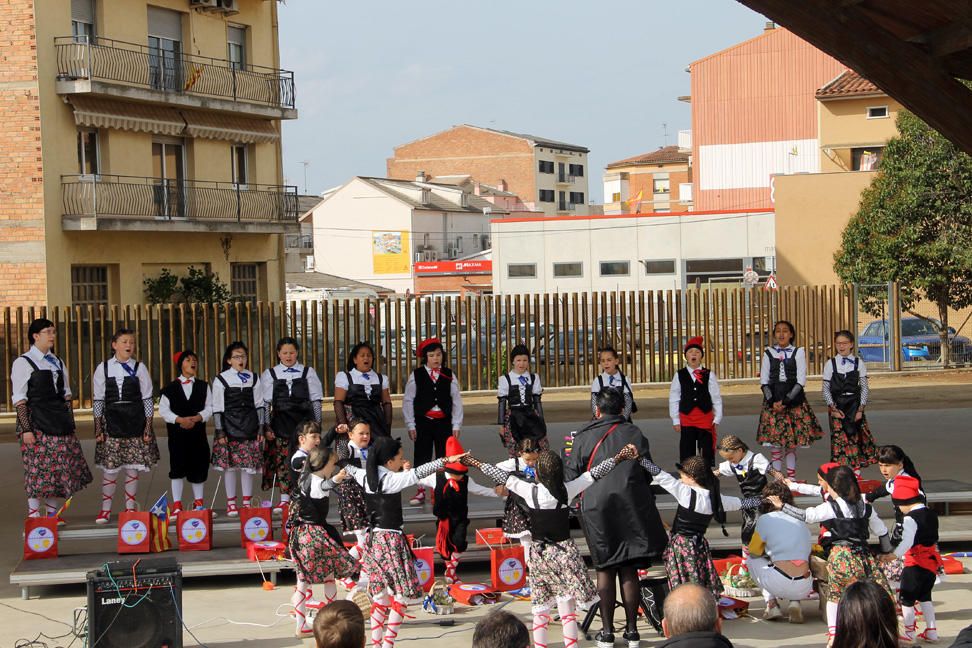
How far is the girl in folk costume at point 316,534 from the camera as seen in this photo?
314 inches

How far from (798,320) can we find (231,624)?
1777cm

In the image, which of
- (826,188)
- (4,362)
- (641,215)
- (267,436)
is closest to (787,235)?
(826,188)

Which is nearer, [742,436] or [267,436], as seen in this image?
[267,436]

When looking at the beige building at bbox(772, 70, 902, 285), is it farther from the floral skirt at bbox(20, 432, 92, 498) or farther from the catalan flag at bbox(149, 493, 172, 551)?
the catalan flag at bbox(149, 493, 172, 551)

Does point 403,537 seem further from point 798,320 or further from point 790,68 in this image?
point 790,68

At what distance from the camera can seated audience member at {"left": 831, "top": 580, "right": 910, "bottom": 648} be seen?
441 cm

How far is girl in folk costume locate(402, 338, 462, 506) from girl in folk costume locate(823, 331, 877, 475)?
3657 mm

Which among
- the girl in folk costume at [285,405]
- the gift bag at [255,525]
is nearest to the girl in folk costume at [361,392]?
the girl in folk costume at [285,405]

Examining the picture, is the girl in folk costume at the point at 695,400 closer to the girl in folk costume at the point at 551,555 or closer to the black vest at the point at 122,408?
the girl in folk costume at the point at 551,555

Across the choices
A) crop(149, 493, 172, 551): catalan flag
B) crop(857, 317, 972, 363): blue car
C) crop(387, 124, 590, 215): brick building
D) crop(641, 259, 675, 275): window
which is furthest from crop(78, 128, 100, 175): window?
crop(387, 124, 590, 215): brick building

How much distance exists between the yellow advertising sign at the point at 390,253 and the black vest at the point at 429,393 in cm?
5407

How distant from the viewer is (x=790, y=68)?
51906 millimetres

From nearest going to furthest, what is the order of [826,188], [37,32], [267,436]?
1. [267,436]
2. [37,32]
3. [826,188]

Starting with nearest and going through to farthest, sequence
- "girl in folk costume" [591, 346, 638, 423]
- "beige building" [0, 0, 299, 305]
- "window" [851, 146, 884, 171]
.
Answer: "girl in folk costume" [591, 346, 638, 423]
"beige building" [0, 0, 299, 305]
"window" [851, 146, 884, 171]
